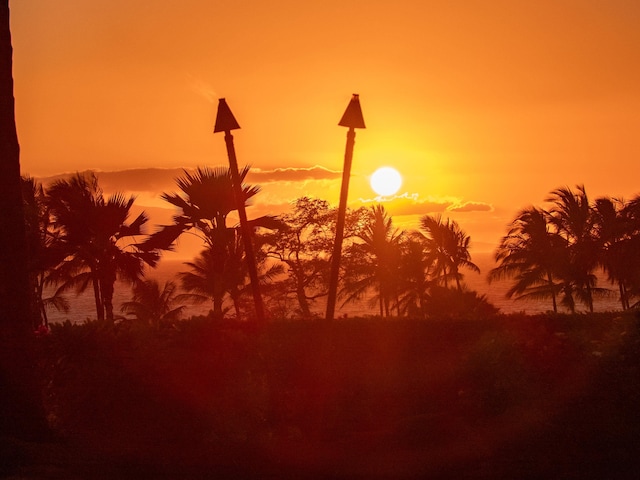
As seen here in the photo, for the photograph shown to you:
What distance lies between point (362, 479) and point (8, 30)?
779cm

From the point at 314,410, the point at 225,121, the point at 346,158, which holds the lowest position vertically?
the point at 314,410

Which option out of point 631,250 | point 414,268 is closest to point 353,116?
point 631,250

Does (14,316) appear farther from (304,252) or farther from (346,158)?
(304,252)

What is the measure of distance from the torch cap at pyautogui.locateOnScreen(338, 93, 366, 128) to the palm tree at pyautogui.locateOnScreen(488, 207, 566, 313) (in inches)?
1265

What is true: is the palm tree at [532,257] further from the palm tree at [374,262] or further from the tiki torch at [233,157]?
the tiki torch at [233,157]

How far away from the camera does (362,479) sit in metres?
9.18

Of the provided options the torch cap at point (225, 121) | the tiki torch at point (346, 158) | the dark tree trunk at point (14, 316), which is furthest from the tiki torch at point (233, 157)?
the dark tree trunk at point (14, 316)

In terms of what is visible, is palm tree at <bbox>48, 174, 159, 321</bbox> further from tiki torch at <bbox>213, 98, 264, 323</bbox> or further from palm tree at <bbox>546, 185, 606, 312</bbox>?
palm tree at <bbox>546, 185, 606, 312</bbox>

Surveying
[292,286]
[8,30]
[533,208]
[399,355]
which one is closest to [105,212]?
[399,355]

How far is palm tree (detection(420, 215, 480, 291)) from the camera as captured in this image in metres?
43.2

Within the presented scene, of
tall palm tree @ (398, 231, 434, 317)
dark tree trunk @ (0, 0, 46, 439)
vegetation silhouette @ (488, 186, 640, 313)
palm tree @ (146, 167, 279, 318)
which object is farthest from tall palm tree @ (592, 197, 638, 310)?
Answer: dark tree trunk @ (0, 0, 46, 439)

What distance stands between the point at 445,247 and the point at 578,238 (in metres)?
7.63

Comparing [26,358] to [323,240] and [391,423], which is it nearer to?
[391,423]

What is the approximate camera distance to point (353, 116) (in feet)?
38.6
